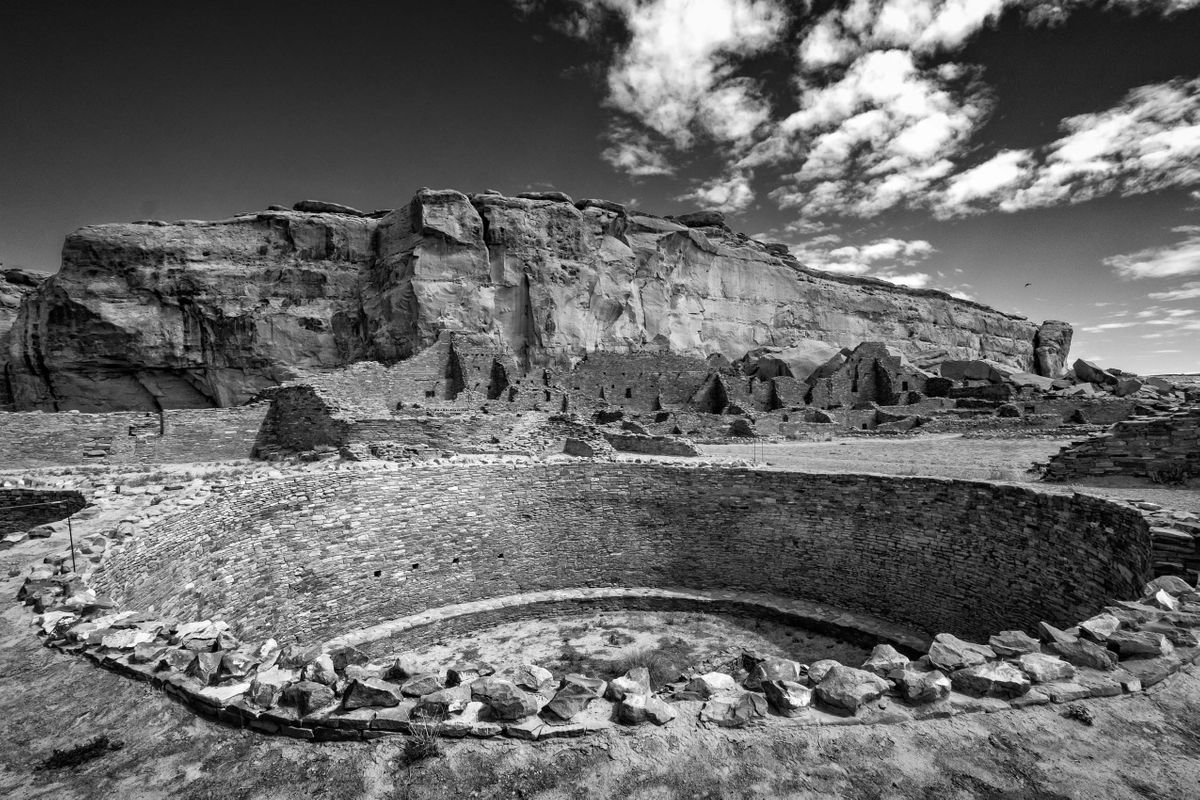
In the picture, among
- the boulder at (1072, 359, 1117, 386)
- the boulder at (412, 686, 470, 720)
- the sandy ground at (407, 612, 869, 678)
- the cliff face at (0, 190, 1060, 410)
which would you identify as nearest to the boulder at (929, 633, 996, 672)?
the boulder at (412, 686, 470, 720)

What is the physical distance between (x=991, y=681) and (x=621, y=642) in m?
7.65

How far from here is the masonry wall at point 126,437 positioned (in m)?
13.6

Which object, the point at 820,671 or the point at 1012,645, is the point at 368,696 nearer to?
the point at 820,671

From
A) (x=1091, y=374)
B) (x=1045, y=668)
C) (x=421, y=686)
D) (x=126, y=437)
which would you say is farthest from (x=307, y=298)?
(x=1091, y=374)

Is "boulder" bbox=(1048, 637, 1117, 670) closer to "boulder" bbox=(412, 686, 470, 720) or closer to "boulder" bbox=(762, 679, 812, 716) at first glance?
"boulder" bbox=(762, 679, 812, 716)

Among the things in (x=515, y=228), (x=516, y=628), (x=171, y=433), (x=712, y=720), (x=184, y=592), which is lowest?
(x=516, y=628)

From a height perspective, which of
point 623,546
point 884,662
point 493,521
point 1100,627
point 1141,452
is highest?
point 1141,452

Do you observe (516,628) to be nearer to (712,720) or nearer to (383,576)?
(383,576)

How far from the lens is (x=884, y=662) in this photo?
13.6ft

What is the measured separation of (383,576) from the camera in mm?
10555

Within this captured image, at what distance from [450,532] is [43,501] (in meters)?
7.06

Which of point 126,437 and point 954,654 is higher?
point 126,437

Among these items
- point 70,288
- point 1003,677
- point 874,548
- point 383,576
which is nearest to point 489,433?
point 383,576

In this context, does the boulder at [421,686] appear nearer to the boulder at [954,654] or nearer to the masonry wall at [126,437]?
the boulder at [954,654]
